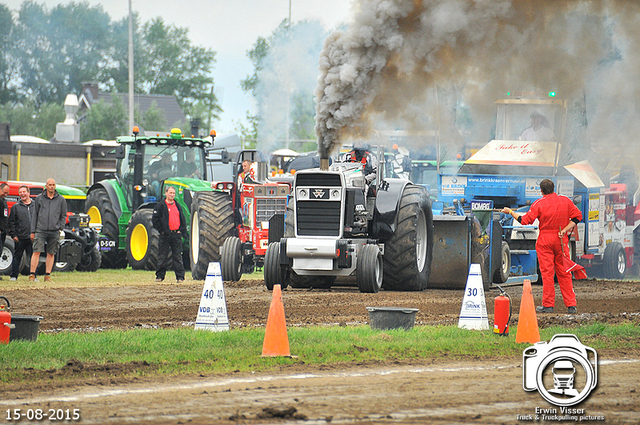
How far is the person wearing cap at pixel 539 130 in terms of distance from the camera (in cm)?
1819

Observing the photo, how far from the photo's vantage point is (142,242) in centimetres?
1944

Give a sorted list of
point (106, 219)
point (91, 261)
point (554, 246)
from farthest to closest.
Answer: point (106, 219) → point (91, 261) → point (554, 246)

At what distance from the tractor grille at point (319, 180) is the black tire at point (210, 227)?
358 centimetres

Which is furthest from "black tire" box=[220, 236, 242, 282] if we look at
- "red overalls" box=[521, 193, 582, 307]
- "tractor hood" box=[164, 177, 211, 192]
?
"red overalls" box=[521, 193, 582, 307]

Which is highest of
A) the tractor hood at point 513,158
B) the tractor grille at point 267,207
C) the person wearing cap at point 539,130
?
the person wearing cap at point 539,130

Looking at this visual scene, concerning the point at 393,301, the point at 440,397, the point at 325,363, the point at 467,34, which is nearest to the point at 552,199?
the point at 393,301

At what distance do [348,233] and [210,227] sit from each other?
13.0 feet

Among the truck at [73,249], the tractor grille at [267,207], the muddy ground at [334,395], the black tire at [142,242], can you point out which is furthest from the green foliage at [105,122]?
the muddy ground at [334,395]

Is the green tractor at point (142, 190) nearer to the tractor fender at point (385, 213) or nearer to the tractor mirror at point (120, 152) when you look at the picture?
the tractor mirror at point (120, 152)

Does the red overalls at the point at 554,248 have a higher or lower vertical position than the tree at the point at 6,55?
lower

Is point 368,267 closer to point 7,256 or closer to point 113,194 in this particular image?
point 7,256

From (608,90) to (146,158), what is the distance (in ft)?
34.8

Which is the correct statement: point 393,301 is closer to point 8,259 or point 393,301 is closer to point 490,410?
point 490,410

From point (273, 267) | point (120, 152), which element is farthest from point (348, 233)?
point (120, 152)
